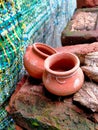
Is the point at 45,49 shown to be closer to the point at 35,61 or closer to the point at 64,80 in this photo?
the point at 35,61

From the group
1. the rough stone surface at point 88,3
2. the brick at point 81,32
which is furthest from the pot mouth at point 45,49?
the rough stone surface at point 88,3

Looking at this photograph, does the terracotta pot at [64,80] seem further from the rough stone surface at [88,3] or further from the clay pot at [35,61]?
the rough stone surface at [88,3]

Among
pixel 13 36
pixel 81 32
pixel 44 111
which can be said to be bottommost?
pixel 44 111

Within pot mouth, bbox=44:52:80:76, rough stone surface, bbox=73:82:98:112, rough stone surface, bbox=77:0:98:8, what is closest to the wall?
pot mouth, bbox=44:52:80:76

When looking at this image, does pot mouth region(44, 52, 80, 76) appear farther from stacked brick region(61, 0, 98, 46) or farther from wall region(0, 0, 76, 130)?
stacked brick region(61, 0, 98, 46)

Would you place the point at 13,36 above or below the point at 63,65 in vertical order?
above

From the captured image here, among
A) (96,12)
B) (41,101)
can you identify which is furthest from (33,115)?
(96,12)

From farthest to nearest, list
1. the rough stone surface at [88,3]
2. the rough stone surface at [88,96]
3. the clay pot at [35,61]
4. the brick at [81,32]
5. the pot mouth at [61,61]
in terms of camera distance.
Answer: the rough stone surface at [88,3] < the brick at [81,32] < the clay pot at [35,61] < the pot mouth at [61,61] < the rough stone surface at [88,96]

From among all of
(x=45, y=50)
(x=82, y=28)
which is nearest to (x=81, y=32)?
(x=82, y=28)
